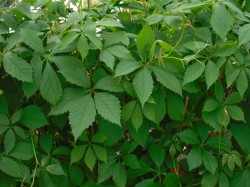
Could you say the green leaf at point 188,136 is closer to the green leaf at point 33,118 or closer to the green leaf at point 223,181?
the green leaf at point 223,181

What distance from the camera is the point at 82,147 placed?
1.15 meters

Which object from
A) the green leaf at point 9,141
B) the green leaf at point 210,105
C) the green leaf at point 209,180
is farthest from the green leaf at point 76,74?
the green leaf at point 209,180

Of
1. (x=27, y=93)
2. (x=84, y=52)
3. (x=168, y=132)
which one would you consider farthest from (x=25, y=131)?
(x=168, y=132)

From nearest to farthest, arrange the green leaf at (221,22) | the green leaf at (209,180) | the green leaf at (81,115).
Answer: the green leaf at (81,115)
the green leaf at (221,22)
the green leaf at (209,180)

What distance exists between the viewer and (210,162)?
1161 millimetres

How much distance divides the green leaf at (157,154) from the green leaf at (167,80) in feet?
0.80

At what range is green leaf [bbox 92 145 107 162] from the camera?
44.8 inches

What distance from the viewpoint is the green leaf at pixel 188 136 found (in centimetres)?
Answer: 118

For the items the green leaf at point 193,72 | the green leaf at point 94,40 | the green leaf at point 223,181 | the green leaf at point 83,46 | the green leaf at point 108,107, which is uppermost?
the green leaf at point 94,40

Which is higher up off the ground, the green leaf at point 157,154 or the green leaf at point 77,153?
the green leaf at point 77,153

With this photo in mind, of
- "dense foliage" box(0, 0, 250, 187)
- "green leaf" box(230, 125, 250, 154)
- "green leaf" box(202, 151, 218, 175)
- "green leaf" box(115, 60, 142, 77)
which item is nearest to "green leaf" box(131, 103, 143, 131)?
"dense foliage" box(0, 0, 250, 187)

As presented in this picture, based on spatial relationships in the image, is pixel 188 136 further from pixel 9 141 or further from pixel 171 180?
pixel 9 141

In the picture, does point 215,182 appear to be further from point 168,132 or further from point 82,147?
point 82,147

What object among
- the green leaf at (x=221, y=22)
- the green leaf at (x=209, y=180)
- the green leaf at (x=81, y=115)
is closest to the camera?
the green leaf at (x=81, y=115)
